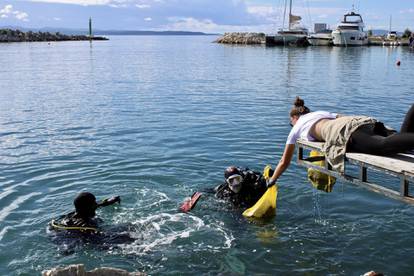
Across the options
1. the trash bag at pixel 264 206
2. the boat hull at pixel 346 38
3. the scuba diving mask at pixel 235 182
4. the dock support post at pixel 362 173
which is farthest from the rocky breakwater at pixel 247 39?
the dock support post at pixel 362 173

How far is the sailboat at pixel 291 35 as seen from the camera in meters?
96.0

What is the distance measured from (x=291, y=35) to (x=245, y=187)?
299 feet

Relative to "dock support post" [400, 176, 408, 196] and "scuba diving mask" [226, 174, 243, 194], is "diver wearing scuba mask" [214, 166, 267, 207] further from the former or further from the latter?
"dock support post" [400, 176, 408, 196]

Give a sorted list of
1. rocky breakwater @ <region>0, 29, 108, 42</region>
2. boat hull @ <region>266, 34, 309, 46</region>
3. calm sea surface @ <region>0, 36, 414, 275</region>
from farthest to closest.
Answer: rocky breakwater @ <region>0, 29, 108, 42</region> < boat hull @ <region>266, 34, 309, 46</region> < calm sea surface @ <region>0, 36, 414, 275</region>

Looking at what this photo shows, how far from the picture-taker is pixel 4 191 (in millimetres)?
11477

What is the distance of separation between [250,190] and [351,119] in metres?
3.06

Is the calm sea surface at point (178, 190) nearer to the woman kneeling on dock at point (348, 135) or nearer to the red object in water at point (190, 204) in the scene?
the red object in water at point (190, 204)

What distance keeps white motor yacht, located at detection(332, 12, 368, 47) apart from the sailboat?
20.0 ft

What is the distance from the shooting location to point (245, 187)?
390 inches

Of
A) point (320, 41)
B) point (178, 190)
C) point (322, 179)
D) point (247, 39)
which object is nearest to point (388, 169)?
point (322, 179)

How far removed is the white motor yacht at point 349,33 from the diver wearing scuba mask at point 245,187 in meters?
88.9

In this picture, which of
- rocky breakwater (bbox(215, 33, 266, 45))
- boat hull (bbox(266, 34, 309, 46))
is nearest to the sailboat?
boat hull (bbox(266, 34, 309, 46))

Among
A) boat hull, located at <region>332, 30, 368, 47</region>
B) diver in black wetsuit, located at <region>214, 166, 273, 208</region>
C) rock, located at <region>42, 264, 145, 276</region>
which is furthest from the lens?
boat hull, located at <region>332, 30, 368, 47</region>

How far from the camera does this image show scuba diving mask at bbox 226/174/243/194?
31.9ft
